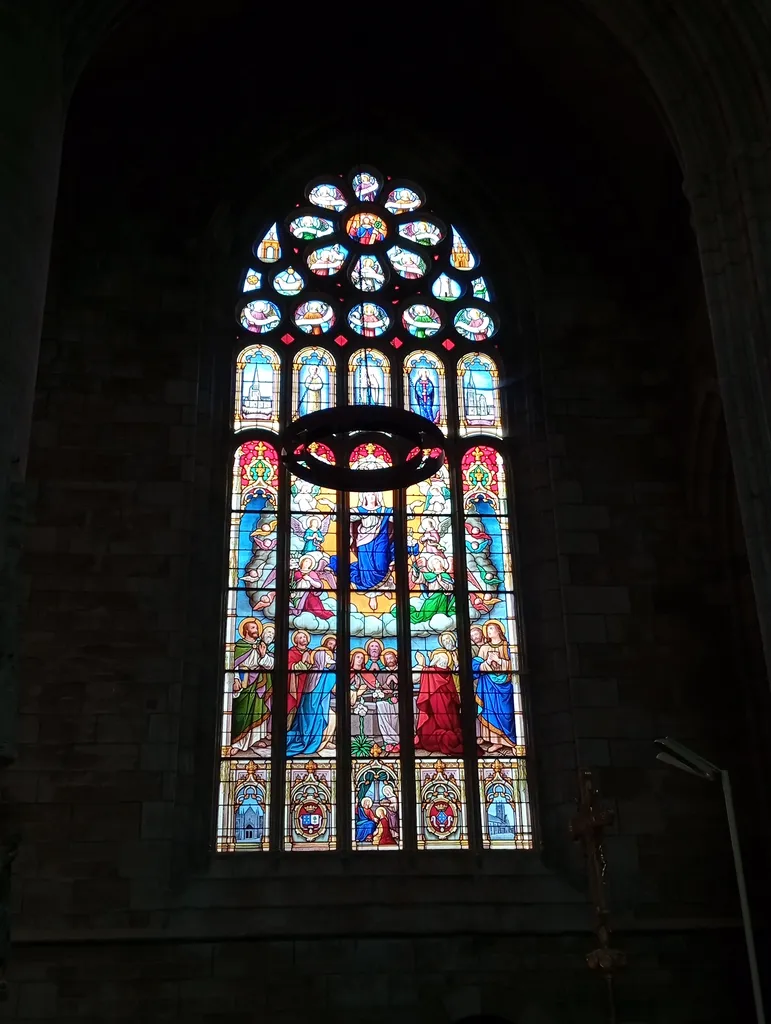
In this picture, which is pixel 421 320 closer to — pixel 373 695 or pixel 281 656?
pixel 281 656

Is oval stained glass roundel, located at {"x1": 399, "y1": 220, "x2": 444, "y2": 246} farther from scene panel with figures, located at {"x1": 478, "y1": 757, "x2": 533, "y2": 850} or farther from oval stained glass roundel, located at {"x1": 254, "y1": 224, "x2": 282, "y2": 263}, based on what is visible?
scene panel with figures, located at {"x1": 478, "y1": 757, "x2": 533, "y2": 850}

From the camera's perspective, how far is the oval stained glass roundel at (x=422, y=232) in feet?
41.8

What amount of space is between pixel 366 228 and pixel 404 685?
525 cm

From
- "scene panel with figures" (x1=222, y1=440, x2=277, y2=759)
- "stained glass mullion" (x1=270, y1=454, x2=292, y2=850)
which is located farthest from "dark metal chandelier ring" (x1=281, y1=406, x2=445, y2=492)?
"scene panel with figures" (x1=222, y1=440, x2=277, y2=759)

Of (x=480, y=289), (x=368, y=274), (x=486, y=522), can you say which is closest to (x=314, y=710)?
(x=486, y=522)

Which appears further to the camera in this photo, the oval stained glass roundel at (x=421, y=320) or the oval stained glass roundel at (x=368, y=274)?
the oval stained glass roundel at (x=368, y=274)

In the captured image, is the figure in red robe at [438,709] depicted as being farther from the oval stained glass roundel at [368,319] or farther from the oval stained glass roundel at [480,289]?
the oval stained glass roundel at [480,289]

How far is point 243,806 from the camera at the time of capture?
32.4 ft

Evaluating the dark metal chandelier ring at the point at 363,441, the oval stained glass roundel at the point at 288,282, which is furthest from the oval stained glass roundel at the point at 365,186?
the dark metal chandelier ring at the point at 363,441

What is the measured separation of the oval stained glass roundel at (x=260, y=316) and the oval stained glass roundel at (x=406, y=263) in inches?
56.9
